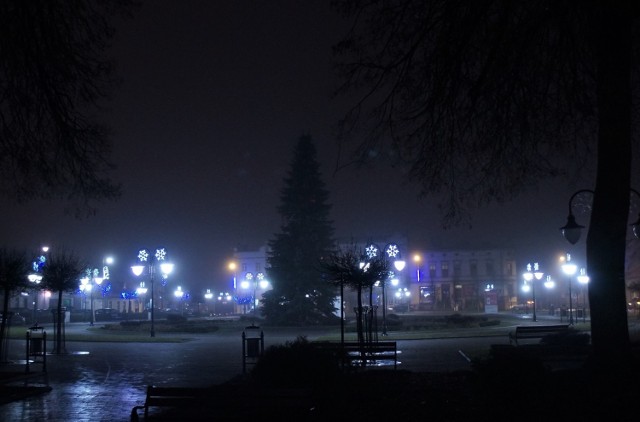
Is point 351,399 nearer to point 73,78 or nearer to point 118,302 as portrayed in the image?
point 73,78

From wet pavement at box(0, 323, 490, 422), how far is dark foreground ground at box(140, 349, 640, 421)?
3758mm

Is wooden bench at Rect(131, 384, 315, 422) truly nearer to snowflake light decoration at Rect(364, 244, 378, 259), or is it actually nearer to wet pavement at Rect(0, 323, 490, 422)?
wet pavement at Rect(0, 323, 490, 422)

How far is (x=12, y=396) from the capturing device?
14773 mm

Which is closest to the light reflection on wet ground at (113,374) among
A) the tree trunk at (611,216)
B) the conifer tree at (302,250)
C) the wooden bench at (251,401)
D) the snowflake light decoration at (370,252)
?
the wooden bench at (251,401)

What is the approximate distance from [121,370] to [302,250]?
31901 mm

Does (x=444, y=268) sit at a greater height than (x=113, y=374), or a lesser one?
greater

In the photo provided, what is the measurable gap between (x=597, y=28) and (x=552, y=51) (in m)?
0.77

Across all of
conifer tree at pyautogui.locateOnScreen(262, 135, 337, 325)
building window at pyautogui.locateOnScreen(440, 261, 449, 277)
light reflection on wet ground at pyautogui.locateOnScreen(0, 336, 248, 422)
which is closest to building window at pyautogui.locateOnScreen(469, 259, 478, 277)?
building window at pyautogui.locateOnScreen(440, 261, 449, 277)

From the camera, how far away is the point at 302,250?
52281 millimetres

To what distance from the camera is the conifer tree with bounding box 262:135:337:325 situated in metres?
50.7

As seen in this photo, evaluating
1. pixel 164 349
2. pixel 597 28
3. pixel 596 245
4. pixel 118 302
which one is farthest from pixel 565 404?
pixel 118 302

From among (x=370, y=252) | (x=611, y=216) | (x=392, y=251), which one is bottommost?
(x=611, y=216)

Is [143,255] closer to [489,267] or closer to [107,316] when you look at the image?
[107,316]

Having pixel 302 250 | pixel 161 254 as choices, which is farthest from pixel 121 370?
pixel 302 250
